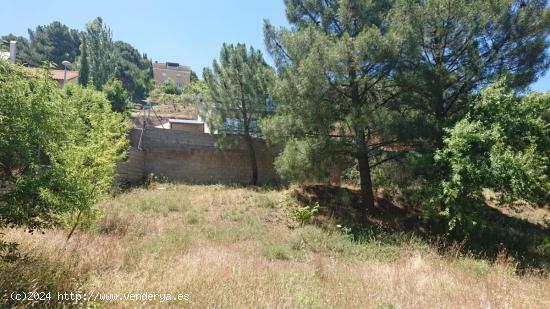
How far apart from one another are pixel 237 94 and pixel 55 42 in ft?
156

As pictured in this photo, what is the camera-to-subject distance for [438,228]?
11.4 metres

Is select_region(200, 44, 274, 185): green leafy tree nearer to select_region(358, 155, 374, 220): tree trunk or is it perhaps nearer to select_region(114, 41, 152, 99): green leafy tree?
select_region(358, 155, 374, 220): tree trunk

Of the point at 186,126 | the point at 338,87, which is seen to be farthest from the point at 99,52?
the point at 338,87

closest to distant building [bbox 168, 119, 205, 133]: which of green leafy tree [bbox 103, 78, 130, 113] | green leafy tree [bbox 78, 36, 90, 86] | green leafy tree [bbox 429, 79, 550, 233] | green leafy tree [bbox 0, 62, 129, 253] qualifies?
green leafy tree [bbox 103, 78, 130, 113]

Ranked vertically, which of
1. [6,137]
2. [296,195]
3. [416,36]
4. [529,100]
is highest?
[416,36]

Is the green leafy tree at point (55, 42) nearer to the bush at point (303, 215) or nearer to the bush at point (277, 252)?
the bush at point (303, 215)

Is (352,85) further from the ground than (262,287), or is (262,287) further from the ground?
(352,85)

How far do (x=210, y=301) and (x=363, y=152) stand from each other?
8.82m

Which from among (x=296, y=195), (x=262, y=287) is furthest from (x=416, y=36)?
(x=262, y=287)

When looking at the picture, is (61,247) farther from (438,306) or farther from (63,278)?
(438,306)

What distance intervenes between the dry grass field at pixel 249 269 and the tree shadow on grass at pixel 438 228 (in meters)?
1.17

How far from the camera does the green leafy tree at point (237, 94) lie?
1644cm

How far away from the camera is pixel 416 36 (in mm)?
10406

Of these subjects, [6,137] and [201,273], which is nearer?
[6,137]
